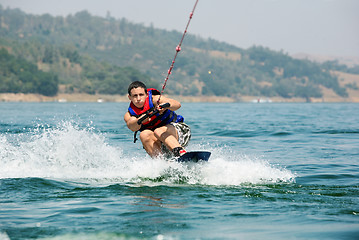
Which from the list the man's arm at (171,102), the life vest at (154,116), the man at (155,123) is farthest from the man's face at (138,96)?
the man's arm at (171,102)

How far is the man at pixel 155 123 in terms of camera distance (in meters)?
8.16

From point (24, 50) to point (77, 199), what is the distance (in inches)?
7706

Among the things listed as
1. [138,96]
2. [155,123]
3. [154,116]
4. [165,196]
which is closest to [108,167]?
[155,123]

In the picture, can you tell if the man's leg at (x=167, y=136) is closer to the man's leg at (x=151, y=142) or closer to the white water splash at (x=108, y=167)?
the man's leg at (x=151, y=142)

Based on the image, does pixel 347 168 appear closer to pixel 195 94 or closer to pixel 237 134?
pixel 237 134

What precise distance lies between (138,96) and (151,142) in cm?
97

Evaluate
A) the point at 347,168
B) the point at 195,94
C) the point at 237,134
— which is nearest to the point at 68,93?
the point at 195,94

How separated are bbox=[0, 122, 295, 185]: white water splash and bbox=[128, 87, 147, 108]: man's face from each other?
1.18 metres

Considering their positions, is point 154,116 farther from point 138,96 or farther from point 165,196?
point 165,196

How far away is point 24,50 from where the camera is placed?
19100 centimetres

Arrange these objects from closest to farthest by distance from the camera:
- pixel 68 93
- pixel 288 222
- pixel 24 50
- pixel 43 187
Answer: pixel 288 222, pixel 43 187, pixel 68 93, pixel 24 50

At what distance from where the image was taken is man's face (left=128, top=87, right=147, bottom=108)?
8.15m

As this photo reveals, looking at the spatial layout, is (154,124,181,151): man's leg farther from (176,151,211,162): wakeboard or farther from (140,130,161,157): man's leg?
(176,151,211,162): wakeboard

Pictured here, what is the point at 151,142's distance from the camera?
866 centimetres
